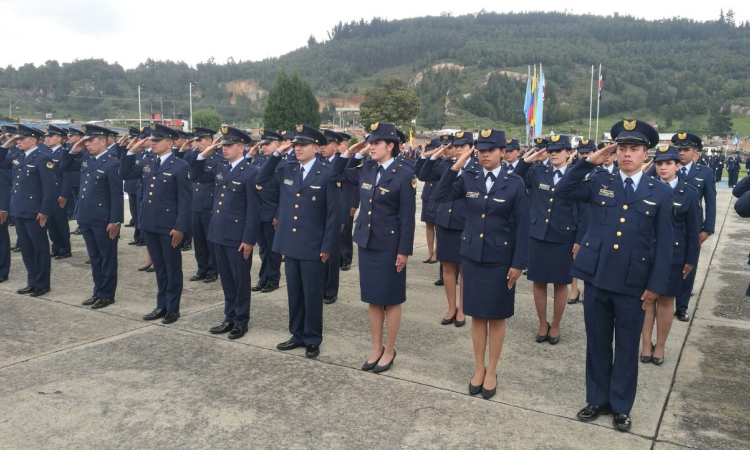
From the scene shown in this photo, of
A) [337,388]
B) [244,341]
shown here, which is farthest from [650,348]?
[244,341]

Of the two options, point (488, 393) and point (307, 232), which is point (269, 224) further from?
point (488, 393)

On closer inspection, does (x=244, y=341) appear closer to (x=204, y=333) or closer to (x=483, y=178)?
(x=204, y=333)

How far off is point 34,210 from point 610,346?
21.6 feet

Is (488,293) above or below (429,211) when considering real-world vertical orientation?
below

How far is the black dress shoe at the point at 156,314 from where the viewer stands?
19.8 ft

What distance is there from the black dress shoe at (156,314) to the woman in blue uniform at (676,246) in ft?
15.4

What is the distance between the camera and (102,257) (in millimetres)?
6633

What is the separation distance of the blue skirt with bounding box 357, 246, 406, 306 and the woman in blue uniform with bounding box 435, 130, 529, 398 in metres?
0.59

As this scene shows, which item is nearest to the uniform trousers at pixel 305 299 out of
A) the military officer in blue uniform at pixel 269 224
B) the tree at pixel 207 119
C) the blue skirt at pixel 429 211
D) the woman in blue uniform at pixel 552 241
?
the woman in blue uniform at pixel 552 241

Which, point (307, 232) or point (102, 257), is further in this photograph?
point (102, 257)

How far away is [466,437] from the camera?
3.59m

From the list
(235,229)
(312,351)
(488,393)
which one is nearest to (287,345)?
(312,351)

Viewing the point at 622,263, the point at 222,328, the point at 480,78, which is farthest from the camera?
the point at 480,78

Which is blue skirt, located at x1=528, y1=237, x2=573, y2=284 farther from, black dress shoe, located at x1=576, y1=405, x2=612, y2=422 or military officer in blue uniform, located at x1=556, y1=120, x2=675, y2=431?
black dress shoe, located at x1=576, y1=405, x2=612, y2=422
